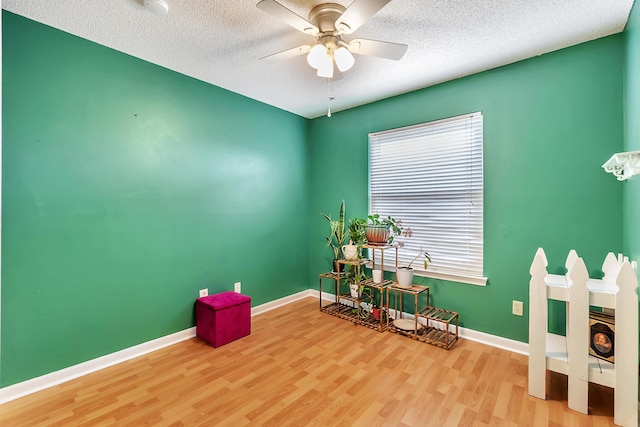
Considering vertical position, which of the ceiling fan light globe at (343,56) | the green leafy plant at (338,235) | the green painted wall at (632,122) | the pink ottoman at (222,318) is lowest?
the pink ottoman at (222,318)

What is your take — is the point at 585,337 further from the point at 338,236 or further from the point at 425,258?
the point at 338,236

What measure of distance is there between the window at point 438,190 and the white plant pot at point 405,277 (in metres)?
0.20

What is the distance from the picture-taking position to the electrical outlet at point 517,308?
8.00 ft

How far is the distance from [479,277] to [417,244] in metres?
0.63

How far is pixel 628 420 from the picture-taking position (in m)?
1.59

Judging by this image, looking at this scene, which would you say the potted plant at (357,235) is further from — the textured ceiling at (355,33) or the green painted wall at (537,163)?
the textured ceiling at (355,33)

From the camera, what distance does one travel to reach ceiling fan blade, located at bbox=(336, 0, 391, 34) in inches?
56.4

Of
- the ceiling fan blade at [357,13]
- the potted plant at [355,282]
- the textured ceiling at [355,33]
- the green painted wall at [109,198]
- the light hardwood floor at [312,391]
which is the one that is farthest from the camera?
the potted plant at [355,282]

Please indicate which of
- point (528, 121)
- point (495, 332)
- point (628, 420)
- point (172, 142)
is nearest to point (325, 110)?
point (172, 142)

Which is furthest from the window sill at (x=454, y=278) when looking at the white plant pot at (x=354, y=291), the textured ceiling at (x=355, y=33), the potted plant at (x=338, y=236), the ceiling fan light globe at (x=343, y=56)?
the ceiling fan light globe at (x=343, y=56)

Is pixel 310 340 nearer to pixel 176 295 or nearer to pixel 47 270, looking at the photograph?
pixel 176 295

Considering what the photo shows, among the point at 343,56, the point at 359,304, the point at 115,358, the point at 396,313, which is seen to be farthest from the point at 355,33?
the point at 115,358

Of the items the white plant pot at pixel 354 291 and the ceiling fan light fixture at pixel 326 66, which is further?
the white plant pot at pixel 354 291

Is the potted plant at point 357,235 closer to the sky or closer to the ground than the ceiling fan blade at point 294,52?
closer to the ground
